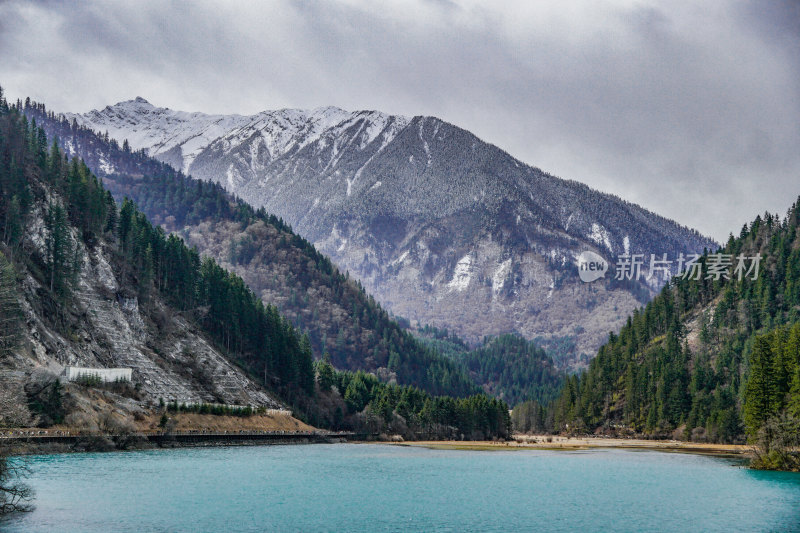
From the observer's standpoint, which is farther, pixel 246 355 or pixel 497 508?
pixel 246 355

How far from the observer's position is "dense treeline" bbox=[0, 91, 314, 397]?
145 m

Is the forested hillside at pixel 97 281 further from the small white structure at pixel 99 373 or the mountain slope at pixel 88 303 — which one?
the small white structure at pixel 99 373

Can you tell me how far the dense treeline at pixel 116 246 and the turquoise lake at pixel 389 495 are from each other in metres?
53.6

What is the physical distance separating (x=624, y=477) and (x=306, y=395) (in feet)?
374

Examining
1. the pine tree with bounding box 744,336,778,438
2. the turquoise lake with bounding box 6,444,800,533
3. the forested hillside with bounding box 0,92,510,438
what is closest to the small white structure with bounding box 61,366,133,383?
the forested hillside with bounding box 0,92,510,438

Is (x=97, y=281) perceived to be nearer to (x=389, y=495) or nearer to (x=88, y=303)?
(x=88, y=303)

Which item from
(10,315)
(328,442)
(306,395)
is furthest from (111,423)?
(306,395)

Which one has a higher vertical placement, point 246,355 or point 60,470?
point 246,355

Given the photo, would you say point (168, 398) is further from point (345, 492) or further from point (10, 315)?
point (345, 492)

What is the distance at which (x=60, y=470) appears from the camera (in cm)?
8488

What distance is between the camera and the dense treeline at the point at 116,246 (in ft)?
476

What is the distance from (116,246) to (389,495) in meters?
112

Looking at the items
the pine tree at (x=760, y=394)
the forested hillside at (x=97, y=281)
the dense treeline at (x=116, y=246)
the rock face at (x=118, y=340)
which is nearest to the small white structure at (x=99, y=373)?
the rock face at (x=118, y=340)

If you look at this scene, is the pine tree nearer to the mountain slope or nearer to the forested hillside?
the mountain slope
